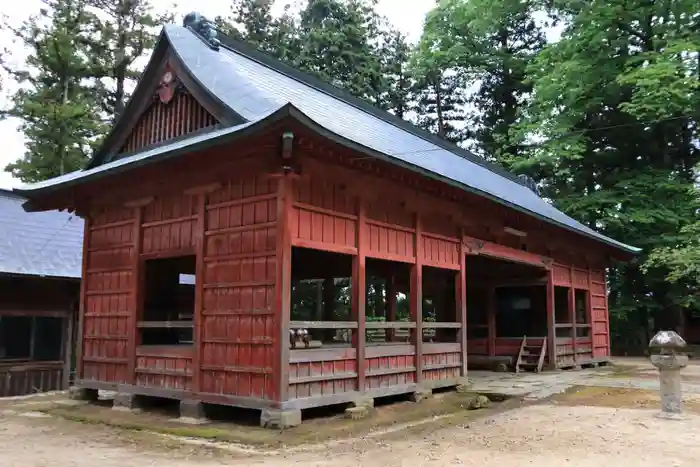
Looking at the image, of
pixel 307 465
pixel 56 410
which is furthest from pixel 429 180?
pixel 56 410

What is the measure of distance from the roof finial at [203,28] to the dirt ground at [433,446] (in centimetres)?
684

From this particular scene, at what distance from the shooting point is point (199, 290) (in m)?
8.65

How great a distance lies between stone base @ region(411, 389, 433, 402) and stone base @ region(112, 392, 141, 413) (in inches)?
173

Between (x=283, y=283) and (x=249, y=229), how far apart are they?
1047mm

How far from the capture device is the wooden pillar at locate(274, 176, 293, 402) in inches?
298

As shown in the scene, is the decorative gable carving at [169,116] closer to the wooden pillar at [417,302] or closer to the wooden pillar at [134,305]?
the wooden pillar at [134,305]

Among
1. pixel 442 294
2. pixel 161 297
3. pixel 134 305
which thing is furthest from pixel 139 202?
pixel 442 294

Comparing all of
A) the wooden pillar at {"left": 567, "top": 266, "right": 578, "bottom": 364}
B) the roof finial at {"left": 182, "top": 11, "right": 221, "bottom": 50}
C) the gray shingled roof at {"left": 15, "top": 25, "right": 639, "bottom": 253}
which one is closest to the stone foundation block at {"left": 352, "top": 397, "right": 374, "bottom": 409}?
the gray shingled roof at {"left": 15, "top": 25, "right": 639, "bottom": 253}

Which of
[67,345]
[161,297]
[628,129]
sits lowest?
[67,345]

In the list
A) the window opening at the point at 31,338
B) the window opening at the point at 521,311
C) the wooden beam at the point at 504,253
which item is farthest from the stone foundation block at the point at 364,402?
the window opening at the point at 521,311

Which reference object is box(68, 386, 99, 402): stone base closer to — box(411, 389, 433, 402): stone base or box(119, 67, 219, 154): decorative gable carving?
box(119, 67, 219, 154): decorative gable carving

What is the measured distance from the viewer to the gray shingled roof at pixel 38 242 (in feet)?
44.8

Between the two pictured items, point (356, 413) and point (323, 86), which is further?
point (323, 86)

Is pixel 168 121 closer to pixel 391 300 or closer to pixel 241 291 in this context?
pixel 241 291
